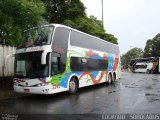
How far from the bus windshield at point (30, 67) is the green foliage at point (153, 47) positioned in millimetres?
67195

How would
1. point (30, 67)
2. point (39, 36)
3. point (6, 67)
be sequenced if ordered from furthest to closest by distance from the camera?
1. point (6, 67)
2. point (39, 36)
3. point (30, 67)

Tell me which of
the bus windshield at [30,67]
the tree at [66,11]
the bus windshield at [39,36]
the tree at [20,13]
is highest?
the tree at [66,11]

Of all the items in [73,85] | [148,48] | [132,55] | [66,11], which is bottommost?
[73,85]

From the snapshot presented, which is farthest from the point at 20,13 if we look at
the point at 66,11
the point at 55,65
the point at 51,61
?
the point at 66,11

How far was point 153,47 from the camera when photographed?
80375mm

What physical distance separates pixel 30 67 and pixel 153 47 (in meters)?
72.8

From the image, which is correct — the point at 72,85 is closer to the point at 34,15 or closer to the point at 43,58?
the point at 43,58

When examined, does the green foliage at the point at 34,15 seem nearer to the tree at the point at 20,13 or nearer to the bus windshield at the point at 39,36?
the tree at the point at 20,13

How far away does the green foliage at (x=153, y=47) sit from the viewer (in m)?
77.6

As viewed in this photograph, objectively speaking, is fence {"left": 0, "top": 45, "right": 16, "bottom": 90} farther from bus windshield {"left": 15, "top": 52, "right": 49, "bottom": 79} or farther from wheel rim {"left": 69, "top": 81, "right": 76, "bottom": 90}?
wheel rim {"left": 69, "top": 81, "right": 76, "bottom": 90}

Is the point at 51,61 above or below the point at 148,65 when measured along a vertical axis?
above

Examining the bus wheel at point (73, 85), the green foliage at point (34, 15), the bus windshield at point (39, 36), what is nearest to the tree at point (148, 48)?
the green foliage at point (34, 15)

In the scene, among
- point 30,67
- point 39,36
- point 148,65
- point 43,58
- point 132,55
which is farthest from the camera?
point 132,55

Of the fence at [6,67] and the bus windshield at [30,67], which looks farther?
the fence at [6,67]
